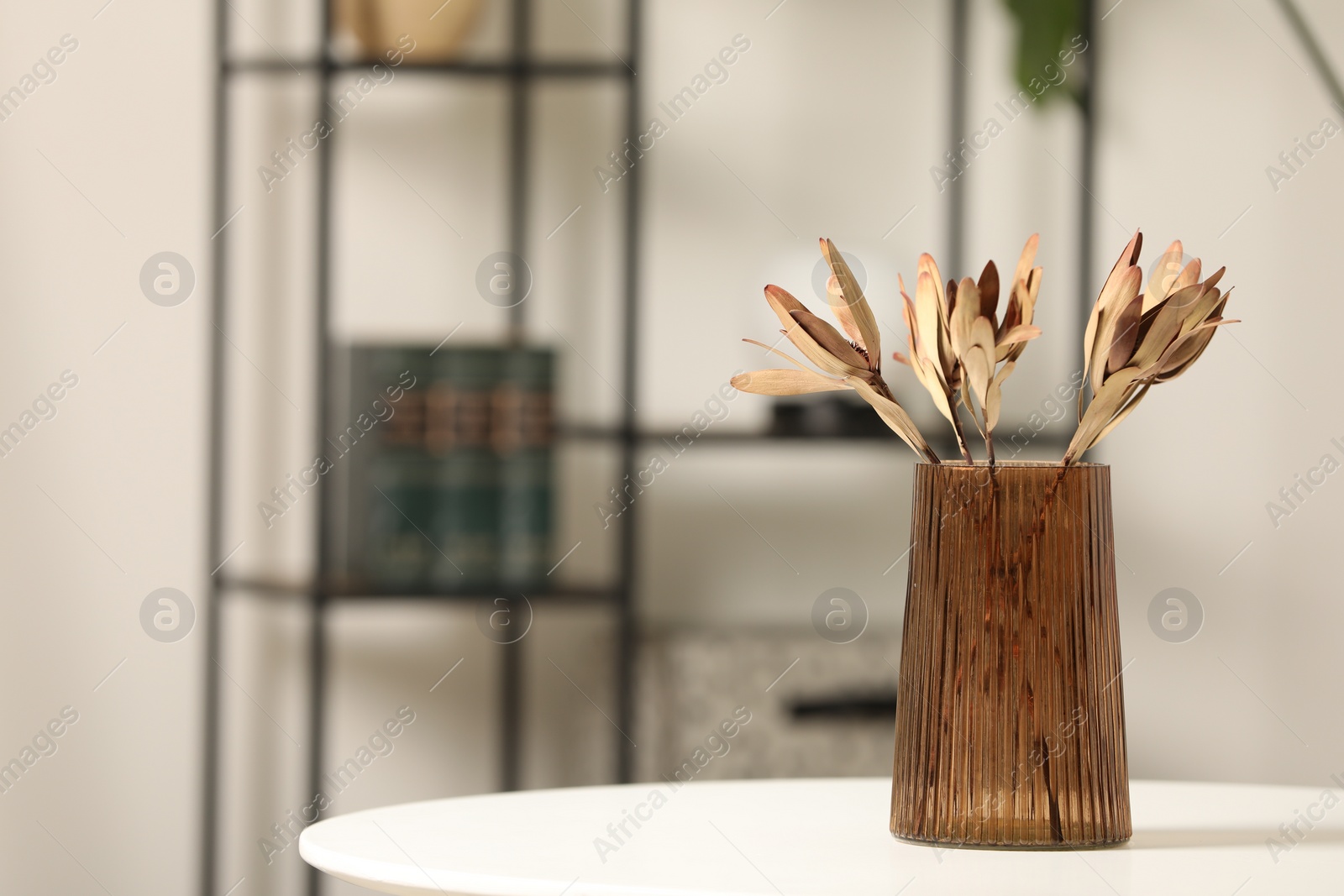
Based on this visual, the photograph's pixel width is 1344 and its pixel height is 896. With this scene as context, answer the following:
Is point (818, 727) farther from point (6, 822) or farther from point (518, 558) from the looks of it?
point (6, 822)

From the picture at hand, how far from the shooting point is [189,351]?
5.78 feet

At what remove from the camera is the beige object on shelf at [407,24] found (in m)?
1.73

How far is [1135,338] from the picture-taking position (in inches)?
28.6

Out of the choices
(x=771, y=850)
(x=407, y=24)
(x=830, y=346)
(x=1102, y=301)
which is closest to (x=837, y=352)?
(x=830, y=346)

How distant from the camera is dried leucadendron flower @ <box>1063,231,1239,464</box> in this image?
0.73 meters

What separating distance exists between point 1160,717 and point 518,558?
984mm

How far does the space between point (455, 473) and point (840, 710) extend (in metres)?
0.59

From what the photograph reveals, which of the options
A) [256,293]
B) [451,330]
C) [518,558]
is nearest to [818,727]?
[518,558]

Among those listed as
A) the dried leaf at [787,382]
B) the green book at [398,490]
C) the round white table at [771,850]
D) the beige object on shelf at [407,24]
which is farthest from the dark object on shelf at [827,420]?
the dried leaf at [787,382]

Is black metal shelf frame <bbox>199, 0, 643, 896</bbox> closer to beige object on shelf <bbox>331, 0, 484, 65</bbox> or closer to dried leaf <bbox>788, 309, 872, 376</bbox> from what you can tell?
beige object on shelf <bbox>331, 0, 484, 65</bbox>

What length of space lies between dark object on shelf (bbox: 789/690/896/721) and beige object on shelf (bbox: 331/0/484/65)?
995 mm

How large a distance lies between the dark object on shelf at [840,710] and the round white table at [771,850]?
0.75 meters

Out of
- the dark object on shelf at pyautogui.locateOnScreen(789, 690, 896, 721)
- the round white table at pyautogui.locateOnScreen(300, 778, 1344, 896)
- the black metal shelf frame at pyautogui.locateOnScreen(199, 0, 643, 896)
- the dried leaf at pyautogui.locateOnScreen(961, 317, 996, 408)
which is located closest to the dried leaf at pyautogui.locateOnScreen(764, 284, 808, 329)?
the dried leaf at pyautogui.locateOnScreen(961, 317, 996, 408)

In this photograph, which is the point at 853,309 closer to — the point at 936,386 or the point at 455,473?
the point at 936,386
